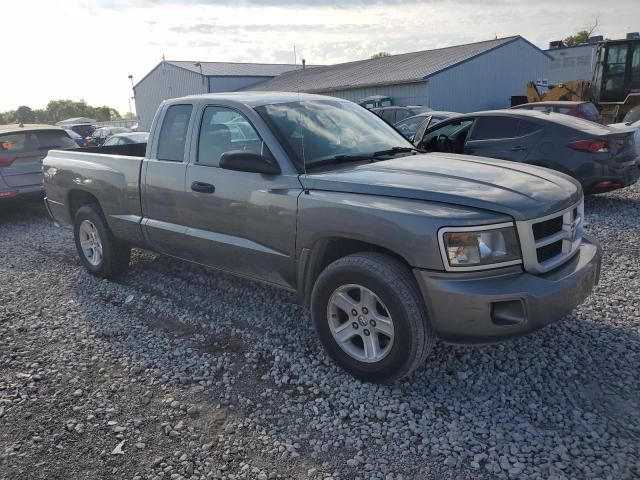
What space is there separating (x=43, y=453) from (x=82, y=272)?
366cm

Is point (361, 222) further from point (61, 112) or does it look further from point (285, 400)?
point (61, 112)

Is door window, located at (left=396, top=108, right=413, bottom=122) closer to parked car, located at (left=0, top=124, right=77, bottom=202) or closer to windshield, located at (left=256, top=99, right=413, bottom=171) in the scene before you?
parked car, located at (left=0, top=124, right=77, bottom=202)

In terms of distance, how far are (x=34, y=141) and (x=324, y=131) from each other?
7.60 meters

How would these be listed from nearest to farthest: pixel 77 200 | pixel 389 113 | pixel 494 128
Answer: pixel 77 200 → pixel 494 128 → pixel 389 113

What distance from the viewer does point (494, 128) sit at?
8258mm

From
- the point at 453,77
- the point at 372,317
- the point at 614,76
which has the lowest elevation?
the point at 372,317

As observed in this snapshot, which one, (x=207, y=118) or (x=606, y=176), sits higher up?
(x=207, y=118)

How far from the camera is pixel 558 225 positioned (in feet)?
11.1

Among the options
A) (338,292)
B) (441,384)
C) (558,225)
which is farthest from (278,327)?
(558,225)

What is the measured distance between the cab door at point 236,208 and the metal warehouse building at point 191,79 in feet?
109

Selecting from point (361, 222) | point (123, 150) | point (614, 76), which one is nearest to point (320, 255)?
point (361, 222)

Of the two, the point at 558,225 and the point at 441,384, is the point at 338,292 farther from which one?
the point at 558,225

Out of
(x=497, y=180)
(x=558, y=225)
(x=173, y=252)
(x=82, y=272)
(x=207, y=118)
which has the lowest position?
(x=82, y=272)

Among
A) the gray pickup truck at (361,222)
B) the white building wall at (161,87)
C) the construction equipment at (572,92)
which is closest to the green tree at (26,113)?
the white building wall at (161,87)
